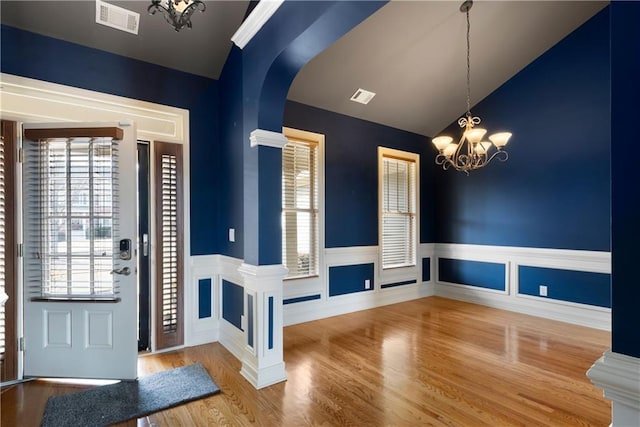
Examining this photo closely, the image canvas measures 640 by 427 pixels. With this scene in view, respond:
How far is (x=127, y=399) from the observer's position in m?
2.37

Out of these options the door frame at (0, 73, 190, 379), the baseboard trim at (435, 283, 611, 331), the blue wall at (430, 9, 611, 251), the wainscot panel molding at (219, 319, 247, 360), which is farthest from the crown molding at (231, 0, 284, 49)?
the baseboard trim at (435, 283, 611, 331)

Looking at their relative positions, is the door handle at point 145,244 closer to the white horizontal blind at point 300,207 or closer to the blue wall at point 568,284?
the white horizontal blind at point 300,207

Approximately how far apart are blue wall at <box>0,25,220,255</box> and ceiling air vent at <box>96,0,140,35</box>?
29 centimetres

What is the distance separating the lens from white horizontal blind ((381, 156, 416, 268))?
5.11m

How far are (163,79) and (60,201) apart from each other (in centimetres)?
148

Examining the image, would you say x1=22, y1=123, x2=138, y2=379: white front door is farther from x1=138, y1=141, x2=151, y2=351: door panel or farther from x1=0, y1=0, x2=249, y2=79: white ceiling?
x1=0, y1=0, x2=249, y2=79: white ceiling

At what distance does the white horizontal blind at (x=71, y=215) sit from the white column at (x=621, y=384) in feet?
9.78

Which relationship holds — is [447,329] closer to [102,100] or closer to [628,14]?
[628,14]

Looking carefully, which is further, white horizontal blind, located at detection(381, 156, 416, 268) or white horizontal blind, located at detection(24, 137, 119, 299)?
white horizontal blind, located at detection(381, 156, 416, 268)

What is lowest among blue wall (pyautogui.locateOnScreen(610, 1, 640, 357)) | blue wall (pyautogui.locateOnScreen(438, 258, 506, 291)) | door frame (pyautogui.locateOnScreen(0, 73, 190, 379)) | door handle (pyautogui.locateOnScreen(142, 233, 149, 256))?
blue wall (pyautogui.locateOnScreen(438, 258, 506, 291))

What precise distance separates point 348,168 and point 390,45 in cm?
163

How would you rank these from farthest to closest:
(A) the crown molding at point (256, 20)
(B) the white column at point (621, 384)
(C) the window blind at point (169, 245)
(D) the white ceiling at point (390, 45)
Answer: (C) the window blind at point (169, 245) → (D) the white ceiling at point (390, 45) → (A) the crown molding at point (256, 20) → (B) the white column at point (621, 384)

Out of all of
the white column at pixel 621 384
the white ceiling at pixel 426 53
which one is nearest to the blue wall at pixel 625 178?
the white column at pixel 621 384

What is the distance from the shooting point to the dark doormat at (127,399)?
7.06 feet
